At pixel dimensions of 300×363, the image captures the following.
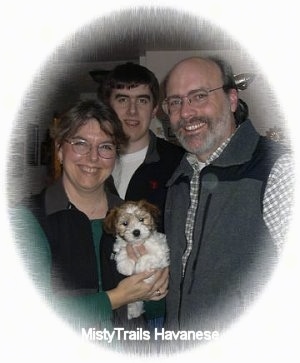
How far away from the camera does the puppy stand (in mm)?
1669

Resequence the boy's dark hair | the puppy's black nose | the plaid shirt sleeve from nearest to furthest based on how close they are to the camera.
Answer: the plaid shirt sleeve, the boy's dark hair, the puppy's black nose

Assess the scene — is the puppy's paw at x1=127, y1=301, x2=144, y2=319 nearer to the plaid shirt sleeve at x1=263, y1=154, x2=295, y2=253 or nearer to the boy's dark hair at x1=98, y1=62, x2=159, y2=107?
the plaid shirt sleeve at x1=263, y1=154, x2=295, y2=253

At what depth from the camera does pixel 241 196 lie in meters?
1.55

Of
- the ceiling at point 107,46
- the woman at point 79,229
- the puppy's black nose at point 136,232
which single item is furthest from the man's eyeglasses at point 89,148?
the puppy's black nose at point 136,232

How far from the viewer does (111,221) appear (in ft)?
5.57

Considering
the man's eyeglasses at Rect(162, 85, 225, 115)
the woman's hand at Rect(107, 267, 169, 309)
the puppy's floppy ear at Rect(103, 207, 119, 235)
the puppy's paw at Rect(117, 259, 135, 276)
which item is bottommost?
the woman's hand at Rect(107, 267, 169, 309)

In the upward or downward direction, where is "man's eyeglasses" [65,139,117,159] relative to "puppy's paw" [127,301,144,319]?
upward

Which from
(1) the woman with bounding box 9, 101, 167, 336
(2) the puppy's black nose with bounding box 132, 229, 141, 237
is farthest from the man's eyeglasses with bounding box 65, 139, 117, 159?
(2) the puppy's black nose with bounding box 132, 229, 141, 237

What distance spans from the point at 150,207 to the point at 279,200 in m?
0.45

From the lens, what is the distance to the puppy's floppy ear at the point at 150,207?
1669 mm

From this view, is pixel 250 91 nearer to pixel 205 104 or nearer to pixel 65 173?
pixel 205 104

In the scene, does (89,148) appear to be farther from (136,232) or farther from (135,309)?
(135,309)

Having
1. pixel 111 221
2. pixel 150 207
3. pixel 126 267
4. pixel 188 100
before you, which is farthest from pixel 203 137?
pixel 126 267

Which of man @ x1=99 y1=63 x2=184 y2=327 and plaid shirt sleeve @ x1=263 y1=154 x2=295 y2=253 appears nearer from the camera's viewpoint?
plaid shirt sleeve @ x1=263 y1=154 x2=295 y2=253
